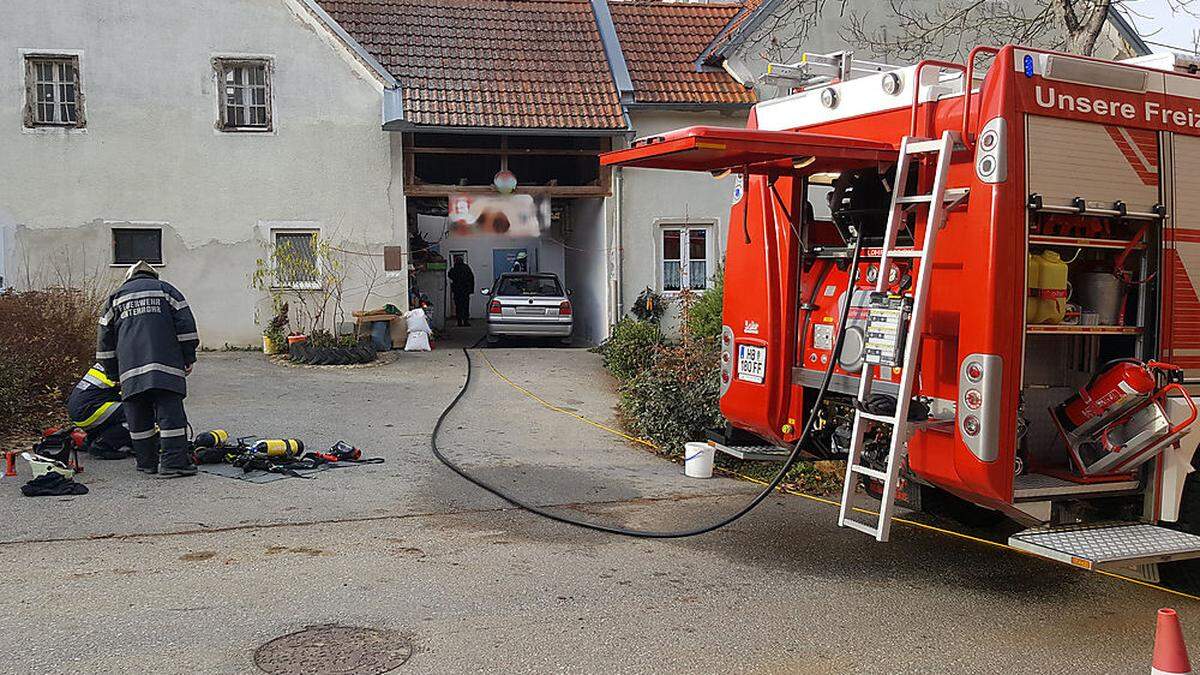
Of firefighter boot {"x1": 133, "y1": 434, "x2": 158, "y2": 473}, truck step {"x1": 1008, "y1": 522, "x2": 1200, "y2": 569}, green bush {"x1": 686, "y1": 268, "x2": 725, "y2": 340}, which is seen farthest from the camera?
green bush {"x1": 686, "y1": 268, "x2": 725, "y2": 340}

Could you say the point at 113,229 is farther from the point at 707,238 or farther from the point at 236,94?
the point at 707,238

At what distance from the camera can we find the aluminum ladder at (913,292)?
17.0ft

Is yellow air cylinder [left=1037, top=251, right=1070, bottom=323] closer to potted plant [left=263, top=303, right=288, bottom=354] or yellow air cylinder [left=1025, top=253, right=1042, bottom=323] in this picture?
yellow air cylinder [left=1025, top=253, right=1042, bottom=323]

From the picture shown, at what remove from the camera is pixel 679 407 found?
390 inches

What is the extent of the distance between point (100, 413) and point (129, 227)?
9.28 m

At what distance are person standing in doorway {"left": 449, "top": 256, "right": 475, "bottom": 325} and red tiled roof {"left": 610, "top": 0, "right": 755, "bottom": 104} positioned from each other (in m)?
7.58

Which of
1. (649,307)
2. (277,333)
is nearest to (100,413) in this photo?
(277,333)

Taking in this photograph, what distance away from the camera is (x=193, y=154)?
16812mm

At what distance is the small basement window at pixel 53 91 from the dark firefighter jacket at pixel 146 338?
9.91m

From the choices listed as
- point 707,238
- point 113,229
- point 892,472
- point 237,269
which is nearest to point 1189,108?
point 892,472

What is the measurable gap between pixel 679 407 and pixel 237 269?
10014 mm

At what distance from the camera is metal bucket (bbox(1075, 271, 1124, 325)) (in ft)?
18.8

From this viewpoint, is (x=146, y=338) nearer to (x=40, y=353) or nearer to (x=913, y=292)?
(x=40, y=353)

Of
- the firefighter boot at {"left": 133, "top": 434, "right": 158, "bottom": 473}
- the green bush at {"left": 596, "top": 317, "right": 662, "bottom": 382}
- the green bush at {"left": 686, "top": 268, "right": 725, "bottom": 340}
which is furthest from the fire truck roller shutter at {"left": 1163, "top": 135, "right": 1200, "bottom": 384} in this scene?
the green bush at {"left": 596, "top": 317, "right": 662, "bottom": 382}
